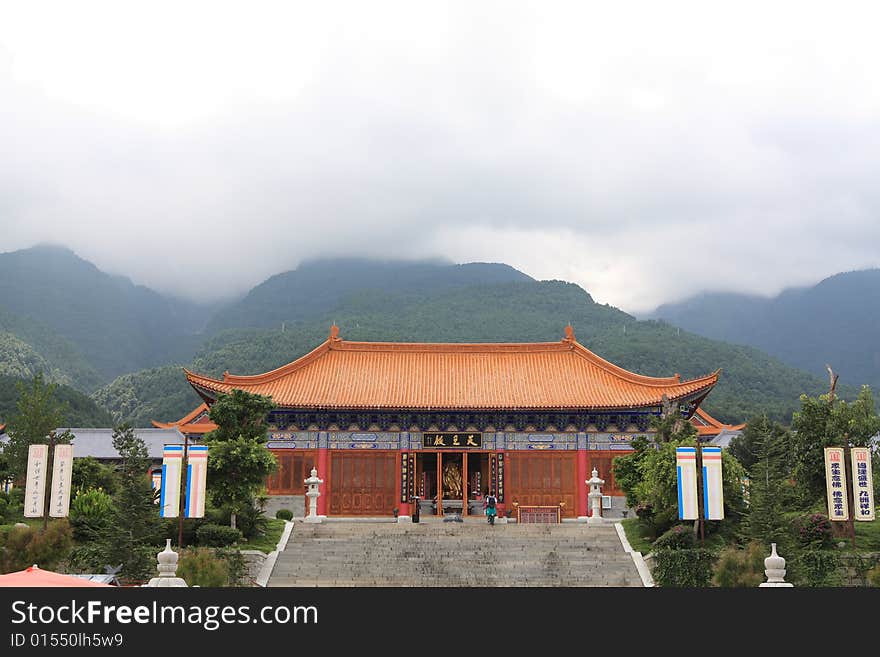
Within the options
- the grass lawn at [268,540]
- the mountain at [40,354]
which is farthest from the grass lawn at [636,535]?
the mountain at [40,354]

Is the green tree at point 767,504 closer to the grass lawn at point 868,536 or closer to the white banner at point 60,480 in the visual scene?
the grass lawn at point 868,536

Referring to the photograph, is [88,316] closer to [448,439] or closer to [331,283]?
[331,283]

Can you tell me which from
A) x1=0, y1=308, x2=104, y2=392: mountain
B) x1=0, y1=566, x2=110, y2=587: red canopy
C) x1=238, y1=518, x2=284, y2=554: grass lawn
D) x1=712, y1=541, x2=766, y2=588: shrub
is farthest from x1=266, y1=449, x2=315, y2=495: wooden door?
x1=0, y1=308, x2=104, y2=392: mountain

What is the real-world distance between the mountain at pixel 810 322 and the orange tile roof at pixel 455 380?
111068 millimetres

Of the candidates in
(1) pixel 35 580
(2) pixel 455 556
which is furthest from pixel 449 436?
(1) pixel 35 580

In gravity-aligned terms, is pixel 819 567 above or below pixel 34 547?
below

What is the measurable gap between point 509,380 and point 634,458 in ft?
29.5

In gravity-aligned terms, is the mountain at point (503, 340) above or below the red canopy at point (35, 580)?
above

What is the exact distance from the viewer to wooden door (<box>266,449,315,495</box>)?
103 feet

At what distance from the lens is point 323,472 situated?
3155 cm

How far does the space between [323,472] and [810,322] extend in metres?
147

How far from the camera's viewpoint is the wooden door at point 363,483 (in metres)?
31.6
